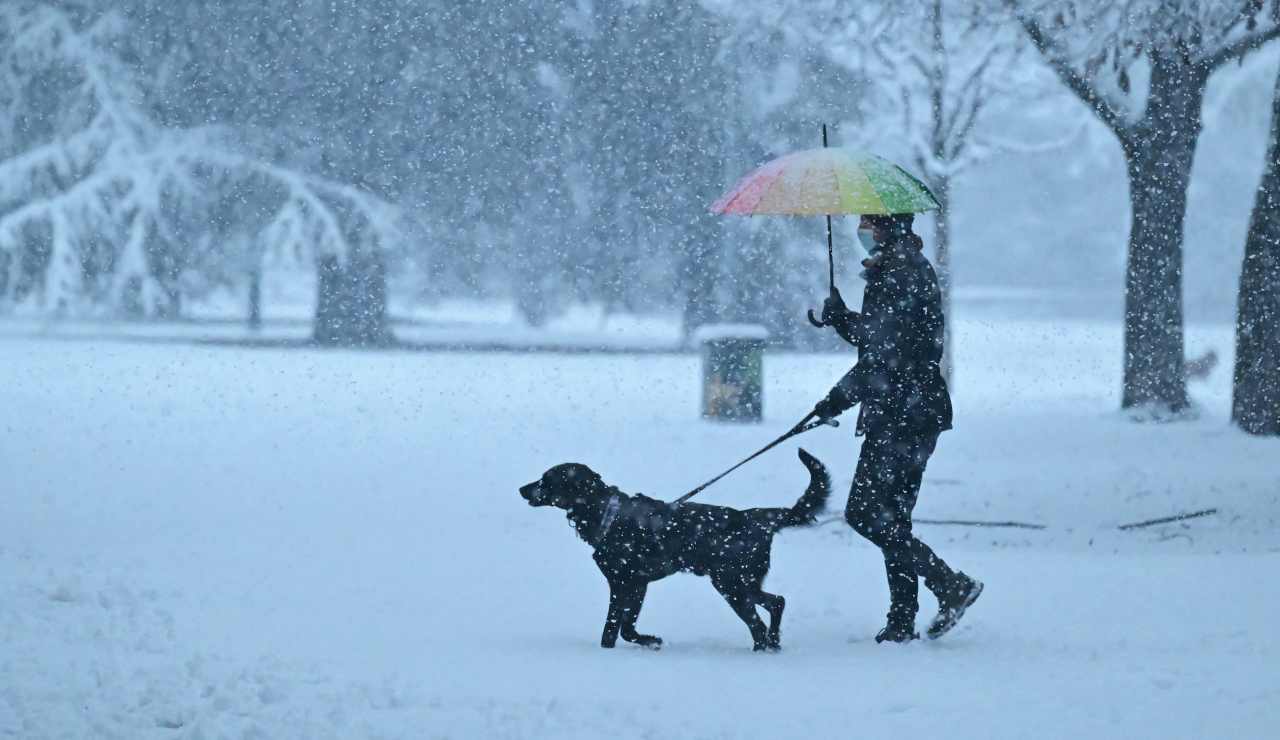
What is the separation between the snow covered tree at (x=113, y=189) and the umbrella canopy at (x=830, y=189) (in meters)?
19.8

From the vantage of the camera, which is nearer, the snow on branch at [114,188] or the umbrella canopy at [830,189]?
the umbrella canopy at [830,189]

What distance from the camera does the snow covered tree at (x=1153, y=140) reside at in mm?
16234

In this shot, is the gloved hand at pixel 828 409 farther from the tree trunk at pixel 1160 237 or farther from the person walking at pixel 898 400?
the tree trunk at pixel 1160 237

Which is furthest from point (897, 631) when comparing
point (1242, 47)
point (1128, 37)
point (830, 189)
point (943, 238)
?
point (943, 238)

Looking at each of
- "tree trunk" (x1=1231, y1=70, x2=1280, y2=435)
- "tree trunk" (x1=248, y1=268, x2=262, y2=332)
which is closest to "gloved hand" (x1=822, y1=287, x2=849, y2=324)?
"tree trunk" (x1=1231, y1=70, x2=1280, y2=435)

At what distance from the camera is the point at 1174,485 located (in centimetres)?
1362

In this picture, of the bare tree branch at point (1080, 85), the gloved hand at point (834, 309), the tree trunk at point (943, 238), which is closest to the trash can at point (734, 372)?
the bare tree branch at point (1080, 85)

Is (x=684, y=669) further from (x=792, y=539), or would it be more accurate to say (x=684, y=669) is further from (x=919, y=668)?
(x=792, y=539)

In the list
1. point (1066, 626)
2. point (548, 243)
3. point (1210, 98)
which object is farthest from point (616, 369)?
point (1210, 98)

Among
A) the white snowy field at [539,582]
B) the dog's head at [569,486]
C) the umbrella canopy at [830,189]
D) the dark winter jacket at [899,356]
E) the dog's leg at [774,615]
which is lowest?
the white snowy field at [539,582]

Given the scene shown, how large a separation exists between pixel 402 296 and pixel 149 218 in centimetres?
1719

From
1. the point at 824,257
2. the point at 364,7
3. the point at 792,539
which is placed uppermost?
the point at 364,7

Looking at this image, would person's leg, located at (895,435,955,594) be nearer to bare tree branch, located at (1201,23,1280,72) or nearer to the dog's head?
the dog's head

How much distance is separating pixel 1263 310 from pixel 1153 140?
2.61 metres
